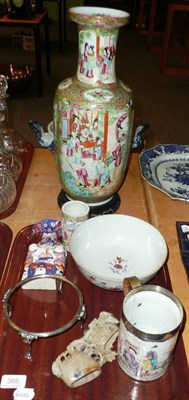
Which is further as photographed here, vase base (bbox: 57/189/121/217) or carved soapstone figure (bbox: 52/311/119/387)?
vase base (bbox: 57/189/121/217)

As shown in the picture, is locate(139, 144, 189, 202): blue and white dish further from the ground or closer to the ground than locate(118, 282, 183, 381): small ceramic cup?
closer to the ground

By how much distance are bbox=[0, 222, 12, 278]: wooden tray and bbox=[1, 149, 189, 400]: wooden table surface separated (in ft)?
0.05

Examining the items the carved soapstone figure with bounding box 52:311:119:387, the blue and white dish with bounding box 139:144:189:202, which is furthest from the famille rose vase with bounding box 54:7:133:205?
the carved soapstone figure with bounding box 52:311:119:387

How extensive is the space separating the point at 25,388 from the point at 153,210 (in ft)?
1.74

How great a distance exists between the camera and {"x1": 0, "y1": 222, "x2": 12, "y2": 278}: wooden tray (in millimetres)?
764

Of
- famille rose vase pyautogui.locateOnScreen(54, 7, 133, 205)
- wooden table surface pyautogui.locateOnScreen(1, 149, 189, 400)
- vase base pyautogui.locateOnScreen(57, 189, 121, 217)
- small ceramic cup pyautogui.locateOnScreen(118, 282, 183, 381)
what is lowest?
wooden table surface pyautogui.locateOnScreen(1, 149, 189, 400)

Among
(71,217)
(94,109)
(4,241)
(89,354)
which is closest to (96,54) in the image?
(94,109)

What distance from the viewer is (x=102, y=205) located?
3.00 feet

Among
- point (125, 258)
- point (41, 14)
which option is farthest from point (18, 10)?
point (125, 258)

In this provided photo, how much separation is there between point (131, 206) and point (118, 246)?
195 mm

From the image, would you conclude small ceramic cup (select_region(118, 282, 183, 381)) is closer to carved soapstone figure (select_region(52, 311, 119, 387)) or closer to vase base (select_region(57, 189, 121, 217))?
carved soapstone figure (select_region(52, 311, 119, 387))

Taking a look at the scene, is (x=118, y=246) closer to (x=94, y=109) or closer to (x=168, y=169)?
(x=94, y=109)

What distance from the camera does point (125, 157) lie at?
84 cm

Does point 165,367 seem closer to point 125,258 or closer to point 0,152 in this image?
point 125,258
